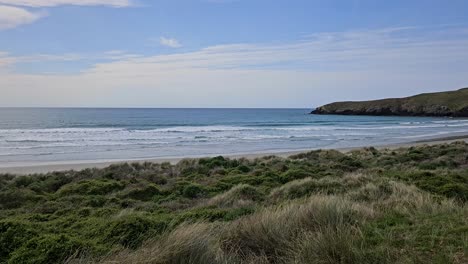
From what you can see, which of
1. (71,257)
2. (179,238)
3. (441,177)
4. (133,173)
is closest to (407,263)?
(179,238)

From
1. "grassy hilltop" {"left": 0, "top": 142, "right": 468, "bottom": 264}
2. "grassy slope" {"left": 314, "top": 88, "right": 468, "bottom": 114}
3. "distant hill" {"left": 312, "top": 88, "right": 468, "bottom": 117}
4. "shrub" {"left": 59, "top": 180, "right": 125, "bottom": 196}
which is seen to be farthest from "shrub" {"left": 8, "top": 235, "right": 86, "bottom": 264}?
"grassy slope" {"left": 314, "top": 88, "right": 468, "bottom": 114}

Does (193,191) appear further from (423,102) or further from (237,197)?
(423,102)

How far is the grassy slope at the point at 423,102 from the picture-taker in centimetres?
12401

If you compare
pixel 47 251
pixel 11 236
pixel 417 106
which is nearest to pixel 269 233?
pixel 47 251

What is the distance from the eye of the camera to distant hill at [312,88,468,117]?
120963mm

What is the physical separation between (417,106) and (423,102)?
4.41 meters

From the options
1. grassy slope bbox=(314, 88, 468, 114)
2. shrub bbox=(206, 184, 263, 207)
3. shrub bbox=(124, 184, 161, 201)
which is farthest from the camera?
grassy slope bbox=(314, 88, 468, 114)

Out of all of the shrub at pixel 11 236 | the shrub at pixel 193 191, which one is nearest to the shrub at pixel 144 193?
the shrub at pixel 193 191

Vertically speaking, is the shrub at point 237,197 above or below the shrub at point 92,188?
above

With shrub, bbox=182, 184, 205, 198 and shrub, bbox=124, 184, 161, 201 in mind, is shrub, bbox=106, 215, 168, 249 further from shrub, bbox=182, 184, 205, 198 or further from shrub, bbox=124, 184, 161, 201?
shrub, bbox=124, 184, 161, 201

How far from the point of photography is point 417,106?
424 feet

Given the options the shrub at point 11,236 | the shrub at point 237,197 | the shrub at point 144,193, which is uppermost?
the shrub at point 11,236

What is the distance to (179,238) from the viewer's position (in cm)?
498

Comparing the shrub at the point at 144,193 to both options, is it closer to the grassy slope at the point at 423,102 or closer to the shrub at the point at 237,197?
the shrub at the point at 237,197
